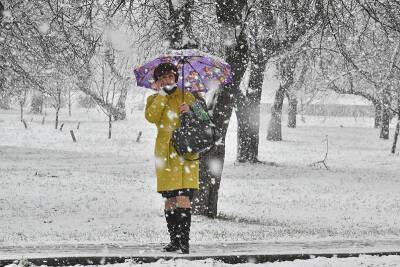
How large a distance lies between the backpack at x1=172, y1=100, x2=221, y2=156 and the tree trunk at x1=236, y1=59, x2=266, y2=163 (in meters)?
16.5

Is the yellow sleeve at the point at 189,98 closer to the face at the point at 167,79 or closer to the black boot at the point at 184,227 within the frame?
the face at the point at 167,79

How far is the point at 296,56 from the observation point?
1998 centimetres

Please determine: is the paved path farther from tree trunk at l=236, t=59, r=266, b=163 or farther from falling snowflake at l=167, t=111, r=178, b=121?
tree trunk at l=236, t=59, r=266, b=163

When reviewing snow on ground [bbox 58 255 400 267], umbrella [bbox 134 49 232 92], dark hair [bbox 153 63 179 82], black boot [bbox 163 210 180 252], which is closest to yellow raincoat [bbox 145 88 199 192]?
dark hair [bbox 153 63 179 82]

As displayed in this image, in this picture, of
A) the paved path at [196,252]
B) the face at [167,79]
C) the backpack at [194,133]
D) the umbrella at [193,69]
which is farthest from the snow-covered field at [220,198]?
the umbrella at [193,69]

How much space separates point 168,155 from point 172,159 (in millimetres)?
54

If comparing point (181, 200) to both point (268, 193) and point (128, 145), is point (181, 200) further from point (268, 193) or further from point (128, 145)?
point (128, 145)

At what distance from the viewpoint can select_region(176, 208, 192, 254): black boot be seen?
5.22 metres

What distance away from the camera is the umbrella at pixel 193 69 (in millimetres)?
6305

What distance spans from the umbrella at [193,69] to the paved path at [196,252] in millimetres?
1960

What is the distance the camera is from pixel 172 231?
17.8ft

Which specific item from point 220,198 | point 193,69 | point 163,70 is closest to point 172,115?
point 163,70

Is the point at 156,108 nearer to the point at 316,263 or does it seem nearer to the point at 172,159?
the point at 172,159

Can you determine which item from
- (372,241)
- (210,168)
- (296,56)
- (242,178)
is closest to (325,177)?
(242,178)
